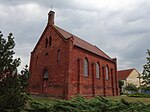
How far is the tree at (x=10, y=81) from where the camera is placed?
685cm

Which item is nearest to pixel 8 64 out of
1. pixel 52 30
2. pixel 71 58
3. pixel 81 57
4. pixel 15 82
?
pixel 15 82

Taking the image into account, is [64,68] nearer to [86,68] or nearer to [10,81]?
[86,68]

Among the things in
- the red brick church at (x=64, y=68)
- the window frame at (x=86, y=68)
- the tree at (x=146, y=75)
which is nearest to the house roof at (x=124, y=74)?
the red brick church at (x=64, y=68)

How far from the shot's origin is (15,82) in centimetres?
728

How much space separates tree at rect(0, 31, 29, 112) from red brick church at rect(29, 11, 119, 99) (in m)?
13.3

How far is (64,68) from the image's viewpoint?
2306cm

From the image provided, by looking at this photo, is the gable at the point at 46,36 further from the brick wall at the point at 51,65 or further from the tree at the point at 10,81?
the tree at the point at 10,81

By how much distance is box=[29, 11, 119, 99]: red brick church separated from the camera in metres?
22.9

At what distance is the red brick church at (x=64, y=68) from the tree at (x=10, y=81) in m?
13.3

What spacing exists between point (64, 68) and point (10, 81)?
16.0m

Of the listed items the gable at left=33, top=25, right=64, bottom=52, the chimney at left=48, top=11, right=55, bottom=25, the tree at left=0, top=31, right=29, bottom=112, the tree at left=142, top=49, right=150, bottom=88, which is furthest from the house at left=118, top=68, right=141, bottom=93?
the tree at left=0, top=31, right=29, bottom=112

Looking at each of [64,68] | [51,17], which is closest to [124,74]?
[51,17]

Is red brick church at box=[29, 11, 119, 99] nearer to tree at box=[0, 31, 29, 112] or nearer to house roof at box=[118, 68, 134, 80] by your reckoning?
tree at box=[0, 31, 29, 112]

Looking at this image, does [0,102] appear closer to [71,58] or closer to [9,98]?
[9,98]
